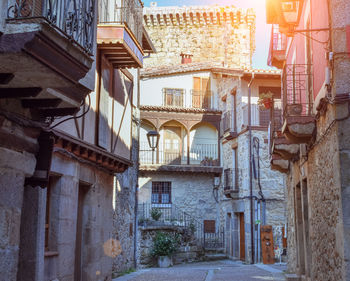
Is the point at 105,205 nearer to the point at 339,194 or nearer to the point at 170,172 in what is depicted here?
the point at 339,194

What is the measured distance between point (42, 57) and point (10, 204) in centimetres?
191

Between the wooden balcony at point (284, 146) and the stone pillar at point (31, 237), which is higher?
the wooden balcony at point (284, 146)

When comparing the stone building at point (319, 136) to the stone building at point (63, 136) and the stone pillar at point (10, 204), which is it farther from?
the stone pillar at point (10, 204)

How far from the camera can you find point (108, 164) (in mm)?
11336

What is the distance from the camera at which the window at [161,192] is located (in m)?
26.6

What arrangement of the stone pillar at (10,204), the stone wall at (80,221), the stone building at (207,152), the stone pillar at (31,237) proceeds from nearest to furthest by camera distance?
1. the stone pillar at (10,204)
2. the stone pillar at (31,237)
3. the stone wall at (80,221)
4. the stone building at (207,152)

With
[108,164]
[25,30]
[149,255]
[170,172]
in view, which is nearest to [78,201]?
[108,164]

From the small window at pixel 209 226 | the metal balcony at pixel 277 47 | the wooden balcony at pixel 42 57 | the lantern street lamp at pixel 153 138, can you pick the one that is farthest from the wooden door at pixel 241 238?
the wooden balcony at pixel 42 57

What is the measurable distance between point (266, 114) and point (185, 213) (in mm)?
6328

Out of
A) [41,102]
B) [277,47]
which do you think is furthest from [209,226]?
[41,102]

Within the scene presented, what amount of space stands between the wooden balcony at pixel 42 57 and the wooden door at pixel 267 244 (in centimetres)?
1604

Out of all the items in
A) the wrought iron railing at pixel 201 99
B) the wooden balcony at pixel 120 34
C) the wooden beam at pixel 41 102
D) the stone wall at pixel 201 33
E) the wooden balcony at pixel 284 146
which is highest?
the stone wall at pixel 201 33

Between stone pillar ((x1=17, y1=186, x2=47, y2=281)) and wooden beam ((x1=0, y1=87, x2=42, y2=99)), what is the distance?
1928 millimetres

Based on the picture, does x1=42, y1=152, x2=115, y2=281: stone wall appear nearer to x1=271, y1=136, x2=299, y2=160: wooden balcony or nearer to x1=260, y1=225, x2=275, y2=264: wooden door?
x1=271, y1=136, x2=299, y2=160: wooden balcony
